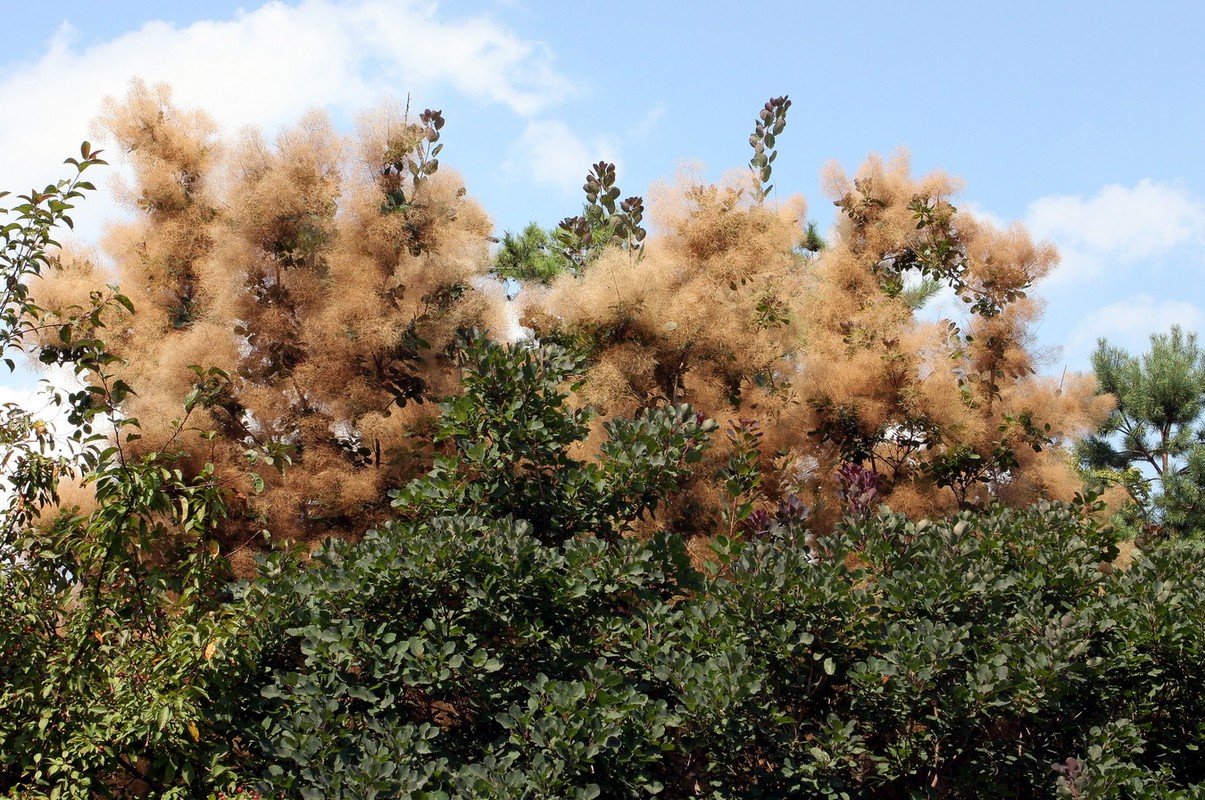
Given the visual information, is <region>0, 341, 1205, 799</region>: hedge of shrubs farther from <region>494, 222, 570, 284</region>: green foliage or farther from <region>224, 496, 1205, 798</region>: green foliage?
<region>494, 222, 570, 284</region>: green foliage

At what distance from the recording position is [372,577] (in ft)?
14.1

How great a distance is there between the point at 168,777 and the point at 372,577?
105 cm

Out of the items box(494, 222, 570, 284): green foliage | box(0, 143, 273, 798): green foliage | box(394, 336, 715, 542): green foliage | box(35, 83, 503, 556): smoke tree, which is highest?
box(494, 222, 570, 284): green foliage

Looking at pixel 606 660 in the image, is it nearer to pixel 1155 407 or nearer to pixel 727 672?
pixel 727 672

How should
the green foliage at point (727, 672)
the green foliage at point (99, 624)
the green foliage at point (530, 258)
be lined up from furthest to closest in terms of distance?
the green foliage at point (530, 258) → the green foliage at point (99, 624) → the green foliage at point (727, 672)

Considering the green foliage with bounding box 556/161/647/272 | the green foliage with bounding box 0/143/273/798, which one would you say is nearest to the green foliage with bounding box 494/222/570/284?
the green foliage with bounding box 556/161/647/272

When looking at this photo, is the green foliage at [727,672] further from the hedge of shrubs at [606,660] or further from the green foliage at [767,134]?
the green foliage at [767,134]

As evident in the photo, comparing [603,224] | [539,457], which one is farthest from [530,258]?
[539,457]

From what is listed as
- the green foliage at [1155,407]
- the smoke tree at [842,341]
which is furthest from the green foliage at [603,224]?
the green foliage at [1155,407]

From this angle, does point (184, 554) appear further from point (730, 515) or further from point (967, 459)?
point (967, 459)

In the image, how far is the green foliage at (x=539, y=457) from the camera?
4652mm

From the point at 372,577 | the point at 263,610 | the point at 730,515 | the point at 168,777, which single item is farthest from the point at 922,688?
the point at 168,777

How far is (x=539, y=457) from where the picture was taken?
185 inches

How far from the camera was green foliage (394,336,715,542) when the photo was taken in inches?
183
